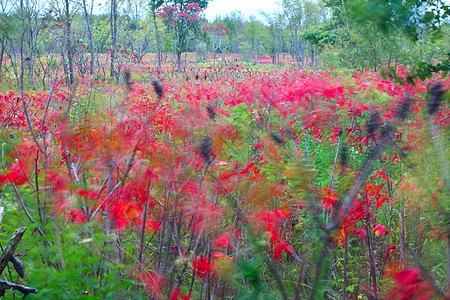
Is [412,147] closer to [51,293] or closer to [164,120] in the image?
[164,120]

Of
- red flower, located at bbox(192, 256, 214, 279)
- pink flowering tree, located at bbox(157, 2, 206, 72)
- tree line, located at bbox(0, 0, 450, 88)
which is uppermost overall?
pink flowering tree, located at bbox(157, 2, 206, 72)

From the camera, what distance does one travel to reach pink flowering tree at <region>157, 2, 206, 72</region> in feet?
60.4

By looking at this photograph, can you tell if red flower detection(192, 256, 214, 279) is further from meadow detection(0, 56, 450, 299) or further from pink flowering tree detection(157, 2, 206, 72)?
Result: pink flowering tree detection(157, 2, 206, 72)

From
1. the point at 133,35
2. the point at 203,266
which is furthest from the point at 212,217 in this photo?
the point at 133,35

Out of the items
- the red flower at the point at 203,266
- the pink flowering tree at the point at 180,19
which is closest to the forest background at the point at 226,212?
the red flower at the point at 203,266

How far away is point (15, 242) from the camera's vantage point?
1.21 meters

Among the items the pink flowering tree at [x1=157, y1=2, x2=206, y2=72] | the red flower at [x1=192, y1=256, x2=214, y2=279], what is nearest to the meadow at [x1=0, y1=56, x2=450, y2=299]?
the red flower at [x1=192, y1=256, x2=214, y2=279]

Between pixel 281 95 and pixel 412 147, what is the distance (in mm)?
2256

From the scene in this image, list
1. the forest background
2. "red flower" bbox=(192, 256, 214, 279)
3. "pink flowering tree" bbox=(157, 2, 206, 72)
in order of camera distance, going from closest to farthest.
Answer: the forest background
"red flower" bbox=(192, 256, 214, 279)
"pink flowering tree" bbox=(157, 2, 206, 72)

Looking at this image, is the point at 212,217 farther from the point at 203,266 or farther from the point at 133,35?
the point at 133,35

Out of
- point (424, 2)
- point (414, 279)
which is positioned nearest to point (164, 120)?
point (424, 2)

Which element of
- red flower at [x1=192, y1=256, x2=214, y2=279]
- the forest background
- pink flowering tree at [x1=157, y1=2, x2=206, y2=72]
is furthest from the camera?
pink flowering tree at [x1=157, y1=2, x2=206, y2=72]

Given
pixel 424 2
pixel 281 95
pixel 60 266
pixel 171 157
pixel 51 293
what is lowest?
pixel 60 266

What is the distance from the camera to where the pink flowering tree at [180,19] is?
18414mm
